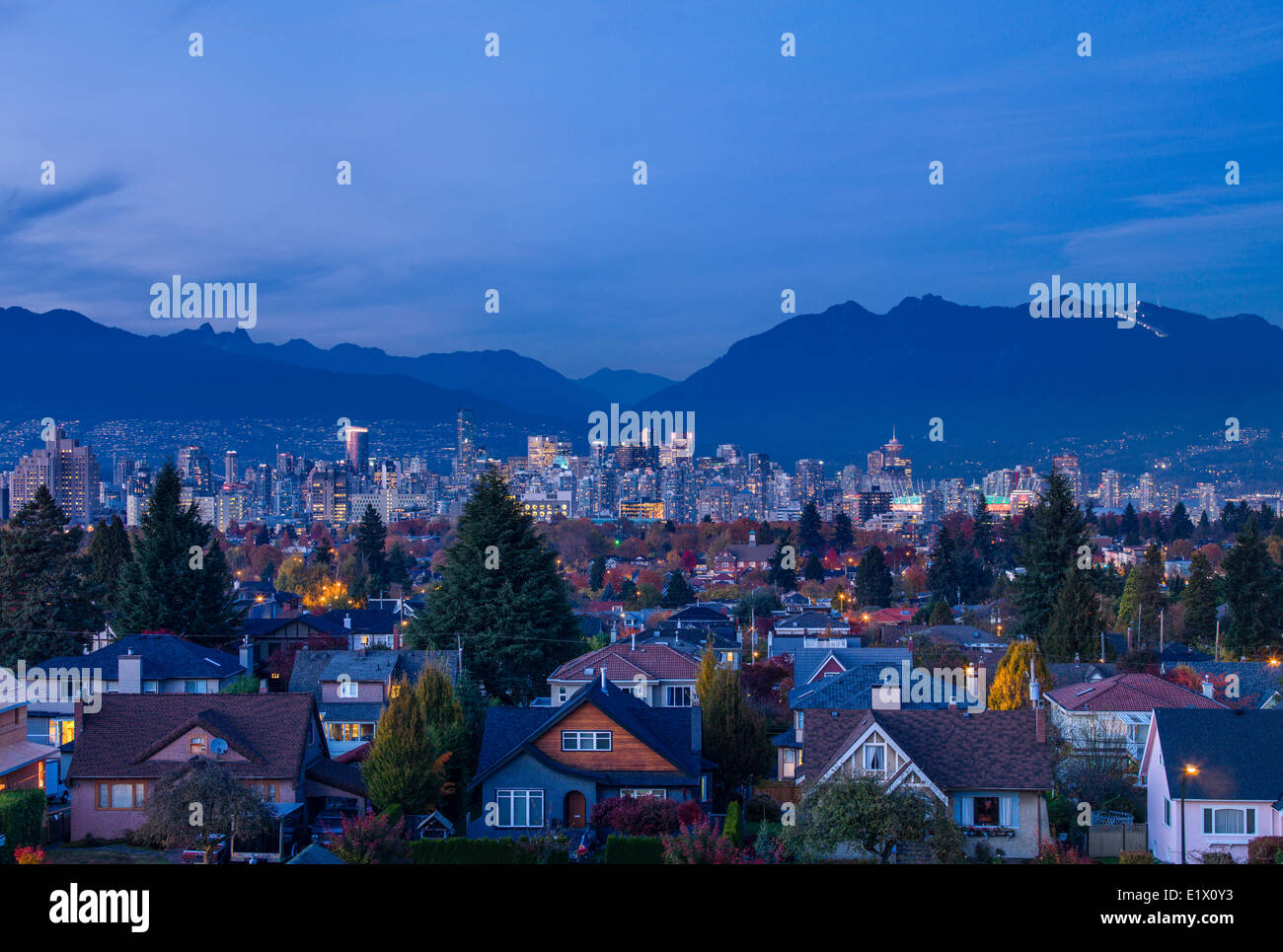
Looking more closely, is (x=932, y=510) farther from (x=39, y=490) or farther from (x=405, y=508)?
(x=39, y=490)

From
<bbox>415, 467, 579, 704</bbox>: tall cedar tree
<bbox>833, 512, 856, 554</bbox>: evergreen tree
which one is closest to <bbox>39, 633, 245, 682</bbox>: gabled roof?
<bbox>415, 467, 579, 704</bbox>: tall cedar tree

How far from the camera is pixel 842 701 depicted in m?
32.0

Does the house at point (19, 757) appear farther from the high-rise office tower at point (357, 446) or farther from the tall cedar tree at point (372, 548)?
the high-rise office tower at point (357, 446)

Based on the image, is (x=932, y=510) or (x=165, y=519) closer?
(x=165, y=519)

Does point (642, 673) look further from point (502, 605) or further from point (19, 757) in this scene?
point (19, 757)

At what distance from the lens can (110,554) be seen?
54844 mm

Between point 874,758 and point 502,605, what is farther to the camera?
point 502,605

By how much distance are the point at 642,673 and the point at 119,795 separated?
16.6 m

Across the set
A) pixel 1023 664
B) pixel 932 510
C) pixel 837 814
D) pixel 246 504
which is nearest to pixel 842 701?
pixel 1023 664

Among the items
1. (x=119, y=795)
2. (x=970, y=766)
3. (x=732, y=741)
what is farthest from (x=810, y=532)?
(x=119, y=795)

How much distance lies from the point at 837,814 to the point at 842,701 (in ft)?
43.5

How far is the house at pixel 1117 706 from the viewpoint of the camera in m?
30.9

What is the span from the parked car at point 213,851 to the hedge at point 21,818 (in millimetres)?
2746
